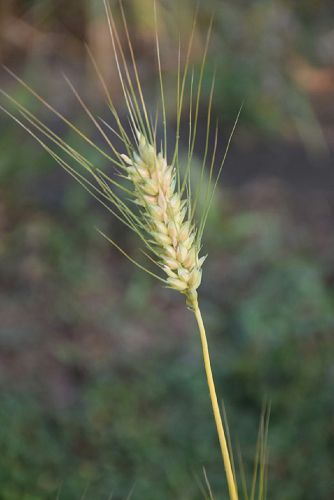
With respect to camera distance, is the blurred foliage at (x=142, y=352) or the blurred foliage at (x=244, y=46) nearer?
the blurred foliage at (x=142, y=352)

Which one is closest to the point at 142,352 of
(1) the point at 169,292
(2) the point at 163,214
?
(1) the point at 169,292

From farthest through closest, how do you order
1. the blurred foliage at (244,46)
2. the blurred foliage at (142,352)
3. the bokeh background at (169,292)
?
the blurred foliage at (244,46) < the bokeh background at (169,292) < the blurred foliage at (142,352)

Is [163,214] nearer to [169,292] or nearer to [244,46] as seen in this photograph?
[169,292]

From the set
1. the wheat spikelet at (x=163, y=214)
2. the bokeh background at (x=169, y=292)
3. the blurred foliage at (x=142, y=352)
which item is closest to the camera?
the wheat spikelet at (x=163, y=214)

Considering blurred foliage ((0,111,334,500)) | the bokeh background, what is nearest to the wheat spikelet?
the bokeh background

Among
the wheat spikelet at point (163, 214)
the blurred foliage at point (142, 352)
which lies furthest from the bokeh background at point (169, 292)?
the wheat spikelet at point (163, 214)

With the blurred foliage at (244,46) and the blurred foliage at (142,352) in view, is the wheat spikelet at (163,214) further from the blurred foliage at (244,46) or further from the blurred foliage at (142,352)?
the blurred foliage at (244,46)
